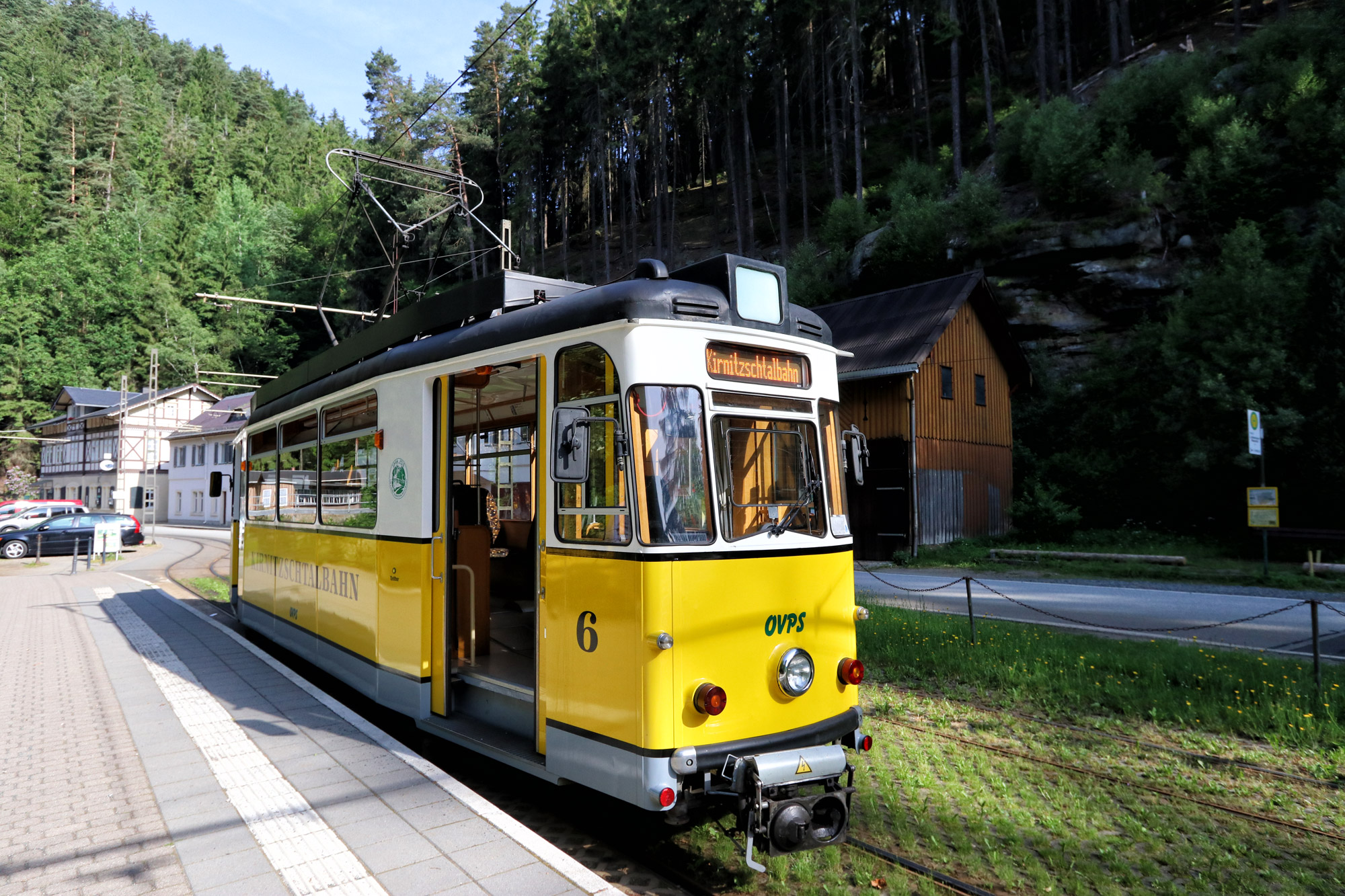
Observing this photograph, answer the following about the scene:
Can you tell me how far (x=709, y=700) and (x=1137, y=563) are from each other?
17910mm

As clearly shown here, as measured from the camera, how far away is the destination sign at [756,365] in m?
4.57

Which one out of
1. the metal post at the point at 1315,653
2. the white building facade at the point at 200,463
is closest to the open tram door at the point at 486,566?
the metal post at the point at 1315,653

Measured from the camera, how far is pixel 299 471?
8.41 metres

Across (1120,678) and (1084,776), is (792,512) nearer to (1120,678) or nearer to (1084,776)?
(1084,776)

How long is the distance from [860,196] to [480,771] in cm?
3727

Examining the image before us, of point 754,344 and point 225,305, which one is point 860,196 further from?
point 225,305

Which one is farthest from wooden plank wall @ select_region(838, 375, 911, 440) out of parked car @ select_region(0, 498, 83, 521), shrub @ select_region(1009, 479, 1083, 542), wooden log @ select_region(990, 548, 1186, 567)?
parked car @ select_region(0, 498, 83, 521)

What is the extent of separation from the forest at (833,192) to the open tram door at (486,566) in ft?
6.52

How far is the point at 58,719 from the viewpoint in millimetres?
6898

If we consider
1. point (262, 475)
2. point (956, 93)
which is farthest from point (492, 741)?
point (956, 93)

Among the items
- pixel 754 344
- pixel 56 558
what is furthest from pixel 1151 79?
pixel 56 558

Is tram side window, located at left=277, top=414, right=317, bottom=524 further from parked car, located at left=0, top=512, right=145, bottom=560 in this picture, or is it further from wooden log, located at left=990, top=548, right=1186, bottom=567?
parked car, located at left=0, top=512, right=145, bottom=560

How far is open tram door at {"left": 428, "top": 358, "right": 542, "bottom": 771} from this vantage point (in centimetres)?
539

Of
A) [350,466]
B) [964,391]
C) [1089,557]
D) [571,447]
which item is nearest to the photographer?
[571,447]
